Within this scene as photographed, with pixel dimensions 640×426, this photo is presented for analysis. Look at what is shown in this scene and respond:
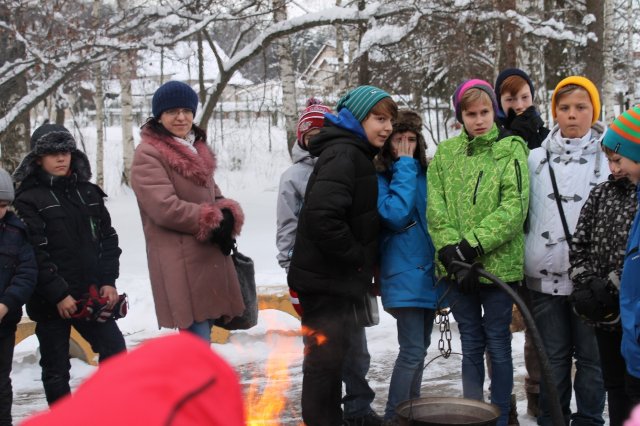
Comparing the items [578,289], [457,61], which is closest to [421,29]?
[457,61]

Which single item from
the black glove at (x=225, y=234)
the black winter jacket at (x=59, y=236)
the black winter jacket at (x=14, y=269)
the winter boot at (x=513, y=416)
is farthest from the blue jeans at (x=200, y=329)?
the winter boot at (x=513, y=416)

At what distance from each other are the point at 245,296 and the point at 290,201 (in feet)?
2.31

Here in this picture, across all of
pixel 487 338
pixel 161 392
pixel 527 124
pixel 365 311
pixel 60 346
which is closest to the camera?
pixel 161 392

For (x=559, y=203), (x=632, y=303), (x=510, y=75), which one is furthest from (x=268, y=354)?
(x=632, y=303)

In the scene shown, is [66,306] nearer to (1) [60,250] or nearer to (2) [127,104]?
A: (1) [60,250]

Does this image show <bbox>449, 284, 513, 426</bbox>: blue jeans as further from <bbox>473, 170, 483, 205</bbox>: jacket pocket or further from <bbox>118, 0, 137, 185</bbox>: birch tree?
<bbox>118, 0, 137, 185</bbox>: birch tree

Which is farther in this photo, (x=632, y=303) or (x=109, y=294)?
(x=109, y=294)

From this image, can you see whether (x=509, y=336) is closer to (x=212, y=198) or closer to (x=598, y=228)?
(x=598, y=228)

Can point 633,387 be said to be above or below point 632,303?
below

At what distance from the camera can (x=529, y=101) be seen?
16.3 feet

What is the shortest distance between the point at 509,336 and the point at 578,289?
677mm

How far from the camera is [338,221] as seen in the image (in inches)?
162

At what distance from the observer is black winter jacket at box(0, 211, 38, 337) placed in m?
4.32

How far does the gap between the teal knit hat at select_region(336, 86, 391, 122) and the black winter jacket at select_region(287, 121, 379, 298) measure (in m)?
0.13
